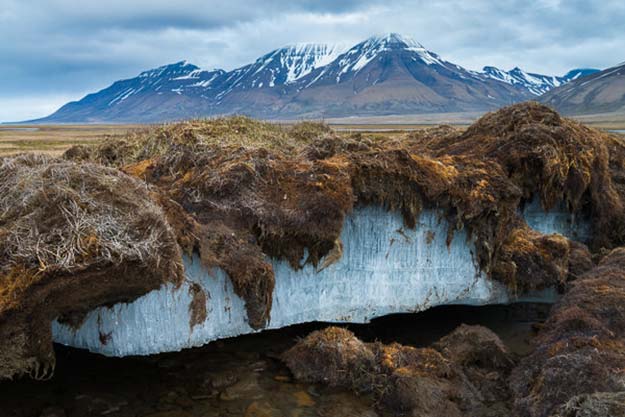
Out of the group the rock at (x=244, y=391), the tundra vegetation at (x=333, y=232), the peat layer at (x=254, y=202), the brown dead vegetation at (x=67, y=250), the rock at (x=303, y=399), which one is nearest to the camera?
the brown dead vegetation at (x=67, y=250)

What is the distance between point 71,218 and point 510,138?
11.9m

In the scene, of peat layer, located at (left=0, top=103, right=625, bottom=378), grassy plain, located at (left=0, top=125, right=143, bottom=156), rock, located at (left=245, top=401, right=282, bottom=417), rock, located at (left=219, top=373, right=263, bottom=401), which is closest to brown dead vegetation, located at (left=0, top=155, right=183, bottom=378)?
peat layer, located at (left=0, top=103, right=625, bottom=378)

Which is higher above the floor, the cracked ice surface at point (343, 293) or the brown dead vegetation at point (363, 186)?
the brown dead vegetation at point (363, 186)

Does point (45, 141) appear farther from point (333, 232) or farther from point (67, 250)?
point (67, 250)

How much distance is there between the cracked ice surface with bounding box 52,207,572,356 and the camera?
395 inches

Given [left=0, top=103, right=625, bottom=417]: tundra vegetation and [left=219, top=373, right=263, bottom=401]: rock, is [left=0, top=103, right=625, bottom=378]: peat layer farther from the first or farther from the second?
[left=219, top=373, right=263, bottom=401]: rock

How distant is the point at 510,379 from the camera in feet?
33.4

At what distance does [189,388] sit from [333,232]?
413 centimetres

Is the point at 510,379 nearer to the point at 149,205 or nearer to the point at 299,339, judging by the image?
the point at 299,339

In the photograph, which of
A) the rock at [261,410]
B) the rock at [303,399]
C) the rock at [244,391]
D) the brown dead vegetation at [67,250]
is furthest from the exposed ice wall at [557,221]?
the brown dead vegetation at [67,250]

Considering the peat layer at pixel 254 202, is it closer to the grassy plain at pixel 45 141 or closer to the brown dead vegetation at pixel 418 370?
the brown dead vegetation at pixel 418 370

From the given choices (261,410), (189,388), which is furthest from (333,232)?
(189,388)

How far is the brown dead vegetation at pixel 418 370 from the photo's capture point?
9.57 meters

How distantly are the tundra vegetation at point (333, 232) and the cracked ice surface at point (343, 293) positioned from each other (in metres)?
0.38
